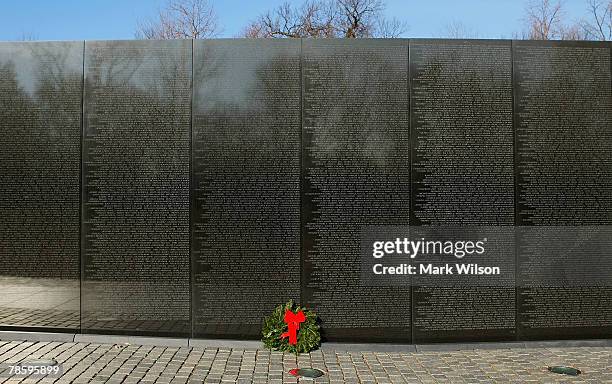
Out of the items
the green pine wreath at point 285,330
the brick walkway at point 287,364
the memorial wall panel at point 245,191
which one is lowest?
the brick walkway at point 287,364

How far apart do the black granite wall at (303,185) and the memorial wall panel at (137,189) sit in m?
0.02

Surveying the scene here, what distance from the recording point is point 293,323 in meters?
7.56

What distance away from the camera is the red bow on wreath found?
7.52 metres

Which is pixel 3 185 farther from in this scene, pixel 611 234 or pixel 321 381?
pixel 611 234

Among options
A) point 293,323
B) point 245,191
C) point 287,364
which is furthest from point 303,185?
point 287,364

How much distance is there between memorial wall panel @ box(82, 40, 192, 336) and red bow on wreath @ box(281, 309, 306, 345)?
1.58 meters

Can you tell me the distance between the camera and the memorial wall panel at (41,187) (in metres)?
8.26

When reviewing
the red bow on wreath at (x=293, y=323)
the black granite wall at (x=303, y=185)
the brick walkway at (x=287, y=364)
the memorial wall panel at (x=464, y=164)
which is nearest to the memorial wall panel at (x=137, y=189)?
the black granite wall at (x=303, y=185)

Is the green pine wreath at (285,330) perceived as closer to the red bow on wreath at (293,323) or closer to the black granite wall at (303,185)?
the red bow on wreath at (293,323)

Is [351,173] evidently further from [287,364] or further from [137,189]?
[137,189]

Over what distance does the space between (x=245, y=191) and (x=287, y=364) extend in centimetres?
257

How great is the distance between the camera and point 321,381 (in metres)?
6.44

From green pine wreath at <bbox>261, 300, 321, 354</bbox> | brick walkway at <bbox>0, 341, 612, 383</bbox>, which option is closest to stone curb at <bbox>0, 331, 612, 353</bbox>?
brick walkway at <bbox>0, 341, 612, 383</bbox>

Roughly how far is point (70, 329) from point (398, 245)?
5096 mm
